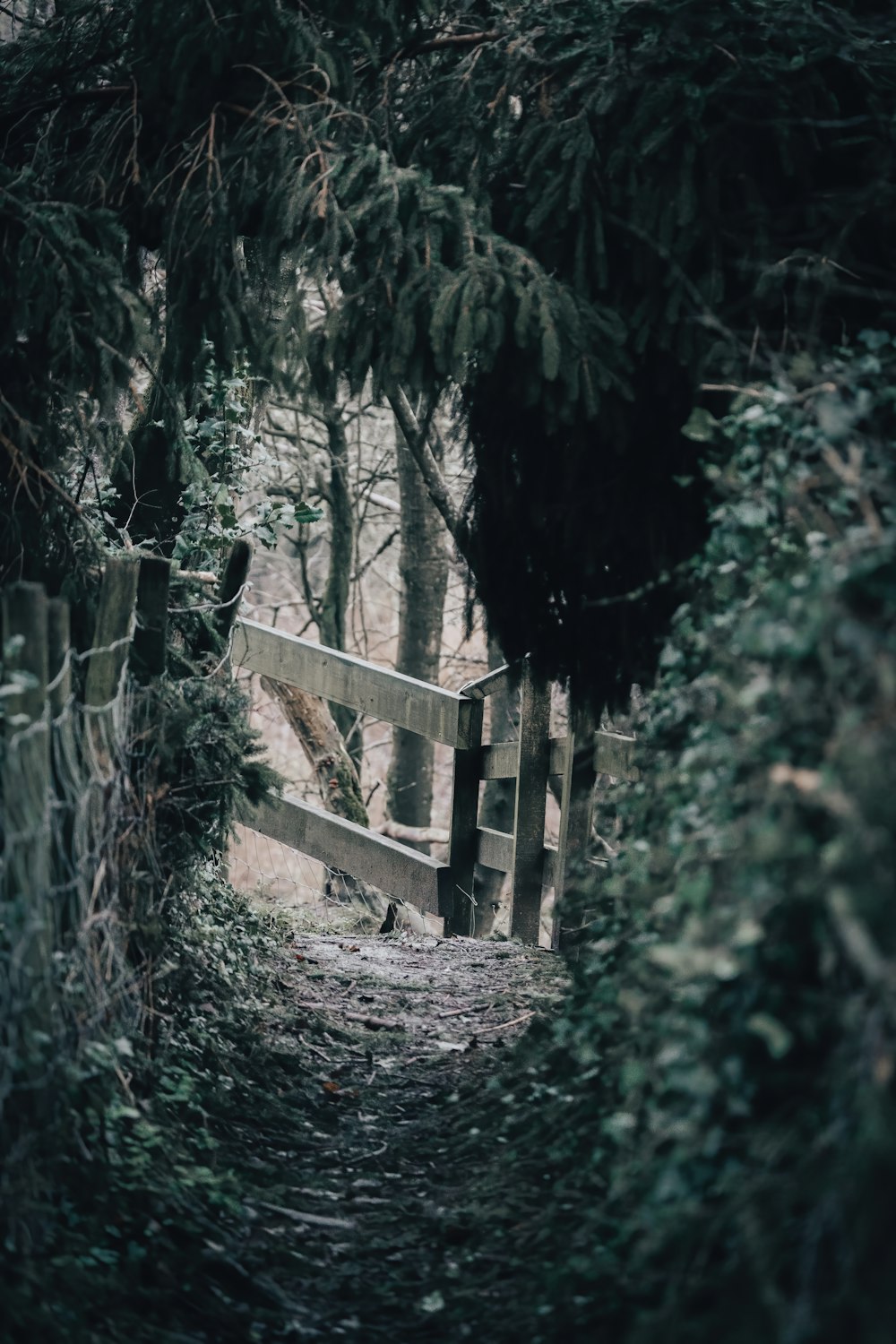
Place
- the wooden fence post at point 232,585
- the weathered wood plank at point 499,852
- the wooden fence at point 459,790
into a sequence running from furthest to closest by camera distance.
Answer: the weathered wood plank at point 499,852 → the wooden fence at point 459,790 → the wooden fence post at point 232,585

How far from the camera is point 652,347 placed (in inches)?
175

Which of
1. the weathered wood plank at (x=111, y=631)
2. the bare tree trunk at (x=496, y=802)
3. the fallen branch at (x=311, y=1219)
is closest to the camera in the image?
the weathered wood plank at (x=111, y=631)

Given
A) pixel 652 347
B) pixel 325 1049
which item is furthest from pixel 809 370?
pixel 325 1049

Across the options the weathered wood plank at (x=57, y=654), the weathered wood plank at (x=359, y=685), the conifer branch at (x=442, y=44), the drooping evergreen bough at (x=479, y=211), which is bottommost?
the weathered wood plank at (x=359, y=685)

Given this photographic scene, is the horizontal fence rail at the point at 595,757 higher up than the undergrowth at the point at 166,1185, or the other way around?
the horizontal fence rail at the point at 595,757

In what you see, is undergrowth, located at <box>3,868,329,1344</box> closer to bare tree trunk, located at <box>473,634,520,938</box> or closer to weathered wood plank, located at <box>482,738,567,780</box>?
bare tree trunk, located at <box>473,634,520,938</box>

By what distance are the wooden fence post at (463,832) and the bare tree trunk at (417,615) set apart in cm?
339

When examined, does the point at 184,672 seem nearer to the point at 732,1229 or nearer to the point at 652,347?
the point at 652,347

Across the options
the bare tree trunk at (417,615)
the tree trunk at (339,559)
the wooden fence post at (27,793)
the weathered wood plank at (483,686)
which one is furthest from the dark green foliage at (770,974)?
the tree trunk at (339,559)

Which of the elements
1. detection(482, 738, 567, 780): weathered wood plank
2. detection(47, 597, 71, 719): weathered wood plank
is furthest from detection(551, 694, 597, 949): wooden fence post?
detection(47, 597, 71, 719): weathered wood plank

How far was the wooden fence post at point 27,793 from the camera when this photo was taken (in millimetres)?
→ 2826

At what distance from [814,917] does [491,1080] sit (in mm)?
2757

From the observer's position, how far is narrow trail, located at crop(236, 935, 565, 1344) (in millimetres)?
3361

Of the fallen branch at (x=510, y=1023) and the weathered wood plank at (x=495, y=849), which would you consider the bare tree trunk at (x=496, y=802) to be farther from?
the fallen branch at (x=510, y=1023)
